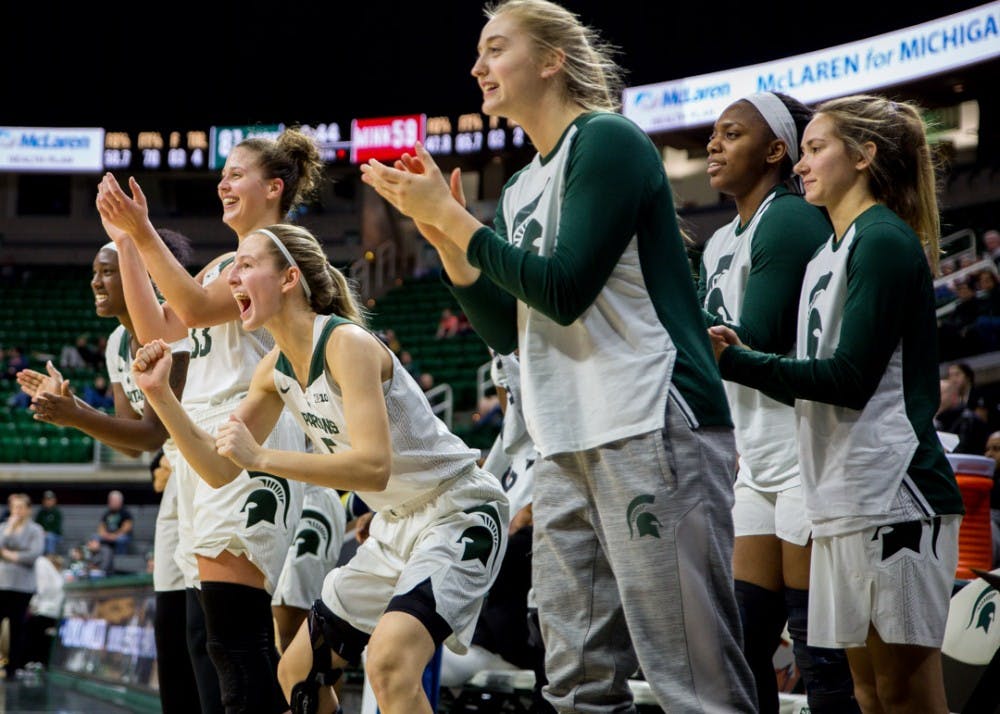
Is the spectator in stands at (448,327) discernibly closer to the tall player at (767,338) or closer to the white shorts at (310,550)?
the white shorts at (310,550)

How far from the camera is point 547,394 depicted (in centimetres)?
220

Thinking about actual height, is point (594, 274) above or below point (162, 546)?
above

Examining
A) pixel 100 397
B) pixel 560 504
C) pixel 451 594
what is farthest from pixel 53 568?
pixel 560 504

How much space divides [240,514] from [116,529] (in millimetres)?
11850

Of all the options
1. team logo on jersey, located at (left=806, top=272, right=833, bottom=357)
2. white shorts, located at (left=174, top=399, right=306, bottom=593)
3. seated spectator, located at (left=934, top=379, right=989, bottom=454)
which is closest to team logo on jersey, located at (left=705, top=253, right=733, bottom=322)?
team logo on jersey, located at (left=806, top=272, right=833, bottom=357)

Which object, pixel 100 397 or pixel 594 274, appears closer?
pixel 594 274

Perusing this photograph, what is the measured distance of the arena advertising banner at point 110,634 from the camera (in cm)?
771

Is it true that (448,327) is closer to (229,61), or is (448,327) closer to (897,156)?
(229,61)

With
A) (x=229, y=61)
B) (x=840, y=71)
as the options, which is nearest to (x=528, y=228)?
(x=840, y=71)

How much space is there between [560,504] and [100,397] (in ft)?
57.6

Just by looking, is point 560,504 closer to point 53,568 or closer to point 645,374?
point 645,374

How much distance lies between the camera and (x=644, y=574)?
6.79 feet

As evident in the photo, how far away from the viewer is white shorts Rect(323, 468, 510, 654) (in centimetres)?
301

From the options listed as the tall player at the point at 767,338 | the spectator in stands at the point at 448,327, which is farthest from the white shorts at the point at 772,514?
the spectator in stands at the point at 448,327
